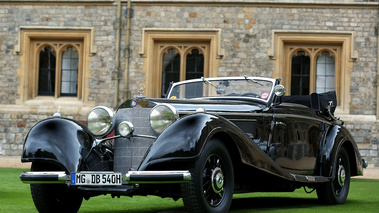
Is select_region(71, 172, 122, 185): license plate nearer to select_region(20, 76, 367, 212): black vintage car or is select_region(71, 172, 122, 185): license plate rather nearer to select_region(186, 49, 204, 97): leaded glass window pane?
select_region(20, 76, 367, 212): black vintage car

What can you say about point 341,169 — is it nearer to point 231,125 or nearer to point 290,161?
point 290,161

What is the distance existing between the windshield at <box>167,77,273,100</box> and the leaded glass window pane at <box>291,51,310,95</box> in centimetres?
1142

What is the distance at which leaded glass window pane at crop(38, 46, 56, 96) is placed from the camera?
→ 1984 centimetres

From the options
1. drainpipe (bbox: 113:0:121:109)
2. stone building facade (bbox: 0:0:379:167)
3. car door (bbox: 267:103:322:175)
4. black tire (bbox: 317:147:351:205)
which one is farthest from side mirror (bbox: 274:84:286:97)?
drainpipe (bbox: 113:0:121:109)

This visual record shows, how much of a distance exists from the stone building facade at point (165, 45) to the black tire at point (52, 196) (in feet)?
41.1

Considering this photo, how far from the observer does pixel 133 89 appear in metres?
18.8

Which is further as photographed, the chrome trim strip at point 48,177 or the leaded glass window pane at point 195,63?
the leaded glass window pane at point 195,63

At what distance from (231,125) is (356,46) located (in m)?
13.3

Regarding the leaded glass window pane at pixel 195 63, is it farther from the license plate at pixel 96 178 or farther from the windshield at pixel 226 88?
the license plate at pixel 96 178

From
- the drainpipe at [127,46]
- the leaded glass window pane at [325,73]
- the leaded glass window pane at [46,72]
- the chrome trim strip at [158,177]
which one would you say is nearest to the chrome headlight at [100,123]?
the chrome trim strip at [158,177]

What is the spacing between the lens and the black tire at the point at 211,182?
5168mm

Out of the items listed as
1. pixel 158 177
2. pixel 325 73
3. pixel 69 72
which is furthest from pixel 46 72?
pixel 158 177

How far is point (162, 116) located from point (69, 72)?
14.7 m

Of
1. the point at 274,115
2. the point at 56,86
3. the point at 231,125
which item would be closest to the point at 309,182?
the point at 274,115
